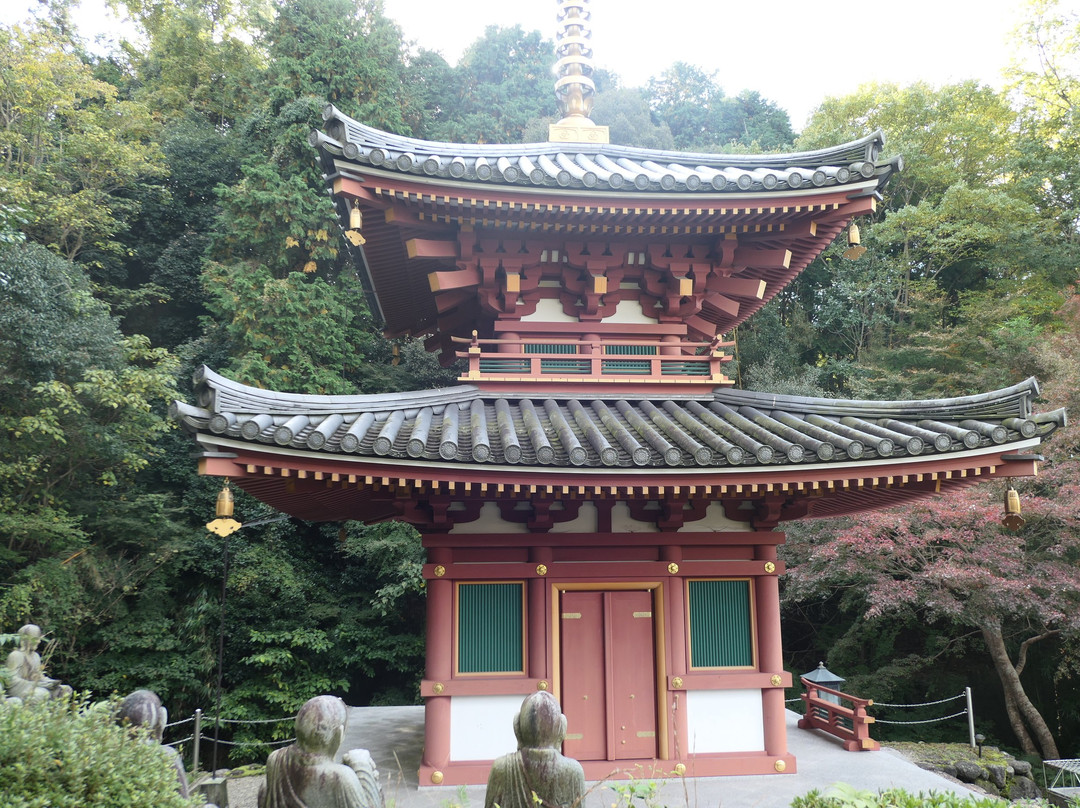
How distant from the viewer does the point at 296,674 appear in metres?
16.1

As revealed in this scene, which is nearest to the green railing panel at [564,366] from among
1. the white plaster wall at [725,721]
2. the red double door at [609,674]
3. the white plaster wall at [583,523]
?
the white plaster wall at [583,523]

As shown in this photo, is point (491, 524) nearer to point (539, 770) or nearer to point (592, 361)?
point (592, 361)

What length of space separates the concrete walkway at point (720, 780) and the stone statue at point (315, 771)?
5.72ft

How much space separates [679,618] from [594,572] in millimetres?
985

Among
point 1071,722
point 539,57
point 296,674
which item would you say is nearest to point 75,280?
point 296,674

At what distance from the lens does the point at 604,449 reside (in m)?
6.09

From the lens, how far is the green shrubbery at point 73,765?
3.30 metres

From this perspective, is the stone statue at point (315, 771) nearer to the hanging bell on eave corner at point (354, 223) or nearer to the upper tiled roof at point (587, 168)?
the hanging bell on eave corner at point (354, 223)

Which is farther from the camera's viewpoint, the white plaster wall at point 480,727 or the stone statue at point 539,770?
the white plaster wall at point 480,727

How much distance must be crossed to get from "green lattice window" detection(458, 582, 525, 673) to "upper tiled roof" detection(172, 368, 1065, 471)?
1721 mm

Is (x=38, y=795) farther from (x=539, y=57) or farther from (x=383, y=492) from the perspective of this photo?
(x=539, y=57)

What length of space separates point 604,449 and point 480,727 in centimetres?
306

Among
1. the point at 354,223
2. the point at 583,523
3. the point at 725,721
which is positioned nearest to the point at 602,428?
the point at 583,523

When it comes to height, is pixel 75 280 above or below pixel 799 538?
above
